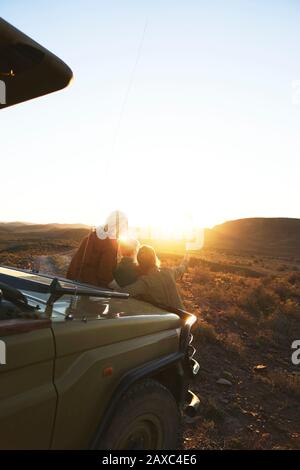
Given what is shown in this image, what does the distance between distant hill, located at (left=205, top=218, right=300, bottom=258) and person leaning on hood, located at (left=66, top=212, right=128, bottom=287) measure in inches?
3837

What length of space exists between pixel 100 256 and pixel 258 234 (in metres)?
130

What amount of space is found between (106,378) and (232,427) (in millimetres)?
2909

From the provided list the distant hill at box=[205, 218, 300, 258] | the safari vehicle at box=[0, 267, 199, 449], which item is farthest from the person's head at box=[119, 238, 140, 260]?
the distant hill at box=[205, 218, 300, 258]

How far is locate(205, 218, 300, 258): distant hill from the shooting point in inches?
4236

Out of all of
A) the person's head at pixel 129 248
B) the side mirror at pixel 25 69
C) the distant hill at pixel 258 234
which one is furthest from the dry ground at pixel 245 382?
the distant hill at pixel 258 234

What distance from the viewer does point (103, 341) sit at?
2.43m

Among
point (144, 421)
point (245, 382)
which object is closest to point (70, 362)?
point (144, 421)

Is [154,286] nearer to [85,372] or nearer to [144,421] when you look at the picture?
[144,421]

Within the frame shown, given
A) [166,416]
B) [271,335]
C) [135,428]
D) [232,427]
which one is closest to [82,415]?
[135,428]

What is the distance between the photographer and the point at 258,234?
13000 centimetres

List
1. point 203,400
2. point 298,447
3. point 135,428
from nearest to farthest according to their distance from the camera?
point 135,428
point 298,447
point 203,400

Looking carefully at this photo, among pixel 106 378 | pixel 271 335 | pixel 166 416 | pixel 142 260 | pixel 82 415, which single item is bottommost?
pixel 271 335

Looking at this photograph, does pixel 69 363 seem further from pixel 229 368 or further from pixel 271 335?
pixel 271 335

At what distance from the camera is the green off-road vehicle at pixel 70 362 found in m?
1.90
